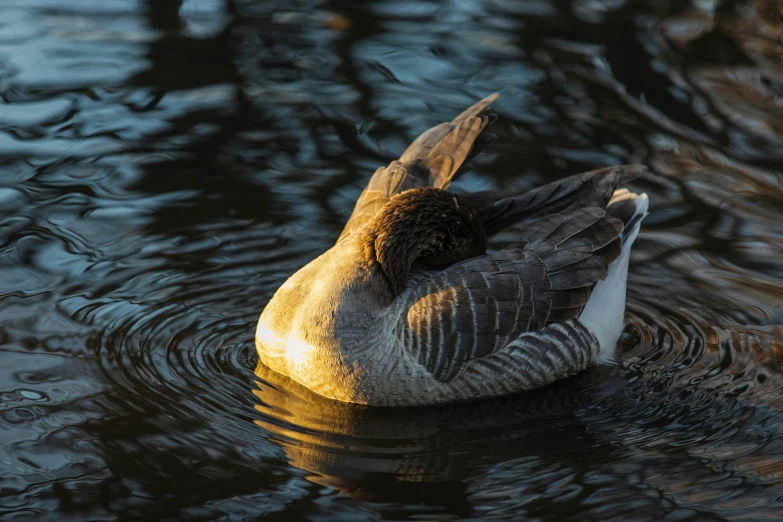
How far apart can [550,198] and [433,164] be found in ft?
2.95

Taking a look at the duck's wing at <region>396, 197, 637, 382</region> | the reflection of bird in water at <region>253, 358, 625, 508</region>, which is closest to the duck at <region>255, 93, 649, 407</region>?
the duck's wing at <region>396, 197, 637, 382</region>

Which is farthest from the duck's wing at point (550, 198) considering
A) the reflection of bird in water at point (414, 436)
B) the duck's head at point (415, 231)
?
the reflection of bird in water at point (414, 436)

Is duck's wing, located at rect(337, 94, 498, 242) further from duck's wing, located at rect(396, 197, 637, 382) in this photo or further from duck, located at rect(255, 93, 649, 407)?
duck's wing, located at rect(396, 197, 637, 382)

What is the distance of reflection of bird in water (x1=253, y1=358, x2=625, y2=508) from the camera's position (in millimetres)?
6340

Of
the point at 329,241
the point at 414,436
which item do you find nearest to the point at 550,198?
the point at 329,241

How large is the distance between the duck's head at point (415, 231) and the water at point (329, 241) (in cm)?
98

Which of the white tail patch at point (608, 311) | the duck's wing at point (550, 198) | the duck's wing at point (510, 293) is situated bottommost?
the white tail patch at point (608, 311)

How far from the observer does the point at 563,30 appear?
13.2 meters

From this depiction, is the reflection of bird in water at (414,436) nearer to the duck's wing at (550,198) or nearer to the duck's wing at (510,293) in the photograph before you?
the duck's wing at (510,293)

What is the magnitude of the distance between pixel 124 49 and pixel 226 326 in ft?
18.3

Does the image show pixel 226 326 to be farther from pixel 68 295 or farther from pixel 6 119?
pixel 6 119

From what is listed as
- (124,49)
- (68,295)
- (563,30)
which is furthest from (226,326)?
(563,30)

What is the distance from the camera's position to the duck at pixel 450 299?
7.08 meters

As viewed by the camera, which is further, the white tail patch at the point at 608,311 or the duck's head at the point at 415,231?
the white tail patch at the point at 608,311
